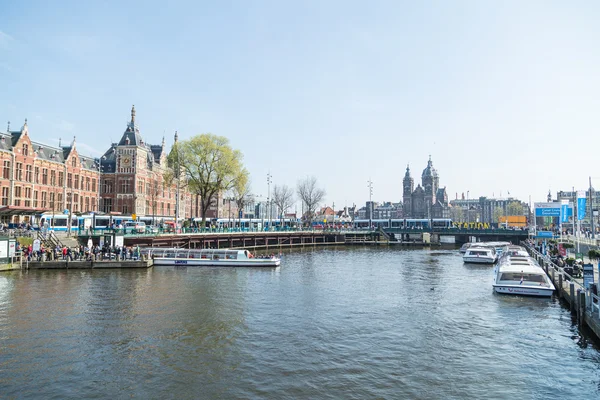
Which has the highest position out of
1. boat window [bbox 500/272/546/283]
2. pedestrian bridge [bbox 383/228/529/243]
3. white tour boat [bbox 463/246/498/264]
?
pedestrian bridge [bbox 383/228/529/243]

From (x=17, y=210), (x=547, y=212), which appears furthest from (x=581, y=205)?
(x=17, y=210)

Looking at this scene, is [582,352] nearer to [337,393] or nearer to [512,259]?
[337,393]

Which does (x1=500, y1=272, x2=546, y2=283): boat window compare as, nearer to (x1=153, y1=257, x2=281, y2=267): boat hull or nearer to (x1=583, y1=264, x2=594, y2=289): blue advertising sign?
(x1=583, y1=264, x2=594, y2=289): blue advertising sign

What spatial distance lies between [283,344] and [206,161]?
6460 centimetres

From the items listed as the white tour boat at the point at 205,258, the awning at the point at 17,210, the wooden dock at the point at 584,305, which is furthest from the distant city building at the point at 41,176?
the wooden dock at the point at 584,305

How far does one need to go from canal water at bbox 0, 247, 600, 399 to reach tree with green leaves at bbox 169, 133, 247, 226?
45785 millimetres

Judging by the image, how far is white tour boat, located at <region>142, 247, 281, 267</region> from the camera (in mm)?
53531

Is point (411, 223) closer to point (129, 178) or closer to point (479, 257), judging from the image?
point (479, 257)

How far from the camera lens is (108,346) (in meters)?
20.8

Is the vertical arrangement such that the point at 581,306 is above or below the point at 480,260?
above

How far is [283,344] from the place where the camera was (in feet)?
70.4

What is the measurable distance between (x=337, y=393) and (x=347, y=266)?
43288 millimetres

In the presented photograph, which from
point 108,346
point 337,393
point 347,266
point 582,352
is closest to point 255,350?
point 337,393

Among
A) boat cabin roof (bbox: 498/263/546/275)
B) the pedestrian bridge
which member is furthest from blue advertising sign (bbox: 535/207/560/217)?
boat cabin roof (bbox: 498/263/546/275)
